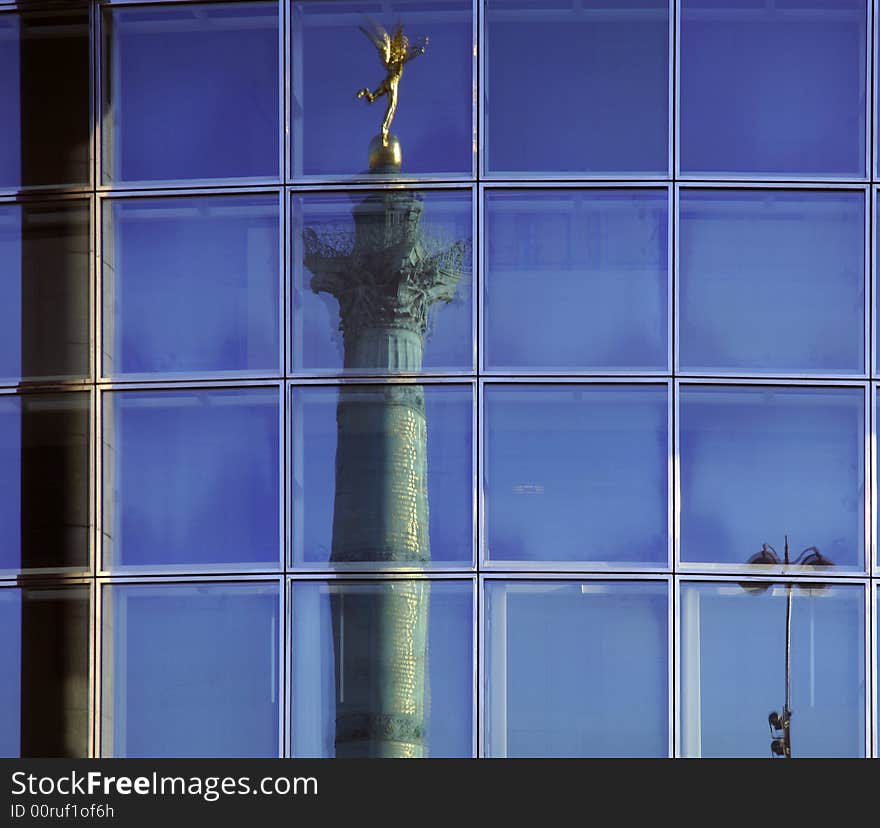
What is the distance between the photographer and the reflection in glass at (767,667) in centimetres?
1842

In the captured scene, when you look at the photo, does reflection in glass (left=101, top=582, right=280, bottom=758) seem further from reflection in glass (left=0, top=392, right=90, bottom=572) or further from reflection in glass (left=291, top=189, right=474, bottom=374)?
reflection in glass (left=291, top=189, right=474, bottom=374)

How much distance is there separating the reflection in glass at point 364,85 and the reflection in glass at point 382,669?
4589mm

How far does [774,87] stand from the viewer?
19.2 metres

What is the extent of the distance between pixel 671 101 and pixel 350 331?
4.25 m

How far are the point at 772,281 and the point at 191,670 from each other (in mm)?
7464

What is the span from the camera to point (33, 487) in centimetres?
1902

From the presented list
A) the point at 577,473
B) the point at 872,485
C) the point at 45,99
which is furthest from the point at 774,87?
the point at 45,99

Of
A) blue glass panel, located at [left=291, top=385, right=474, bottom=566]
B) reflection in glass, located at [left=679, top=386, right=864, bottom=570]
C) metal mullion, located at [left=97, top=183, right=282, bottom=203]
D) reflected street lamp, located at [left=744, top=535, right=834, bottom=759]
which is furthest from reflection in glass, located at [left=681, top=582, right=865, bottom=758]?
metal mullion, located at [left=97, top=183, right=282, bottom=203]

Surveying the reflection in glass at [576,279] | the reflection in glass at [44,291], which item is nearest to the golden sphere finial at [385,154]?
the reflection in glass at [576,279]

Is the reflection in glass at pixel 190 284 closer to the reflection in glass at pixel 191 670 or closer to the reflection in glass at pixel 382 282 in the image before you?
the reflection in glass at pixel 382 282

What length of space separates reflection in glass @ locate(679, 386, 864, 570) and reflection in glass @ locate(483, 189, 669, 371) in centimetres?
94

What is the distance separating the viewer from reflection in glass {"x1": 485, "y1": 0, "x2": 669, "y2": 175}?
19.1 metres

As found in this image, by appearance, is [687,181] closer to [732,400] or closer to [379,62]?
[732,400]

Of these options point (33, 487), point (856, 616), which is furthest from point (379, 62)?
point (856, 616)
